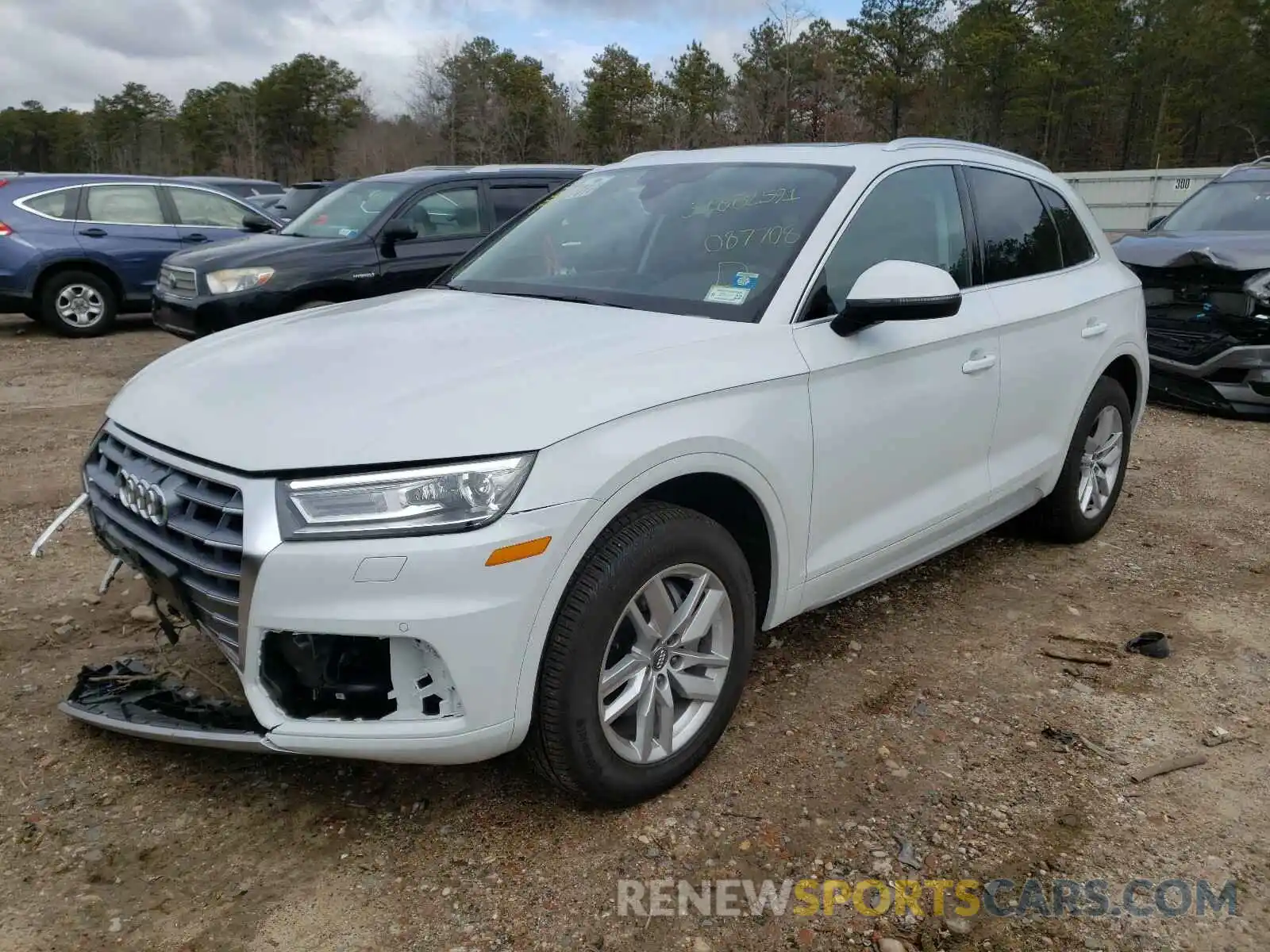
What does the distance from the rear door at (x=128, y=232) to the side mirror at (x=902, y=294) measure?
9.62 metres

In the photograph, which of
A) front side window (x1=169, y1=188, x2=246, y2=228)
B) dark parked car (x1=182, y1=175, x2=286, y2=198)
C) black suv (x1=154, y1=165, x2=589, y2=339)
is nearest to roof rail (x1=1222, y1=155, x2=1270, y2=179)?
black suv (x1=154, y1=165, x2=589, y2=339)

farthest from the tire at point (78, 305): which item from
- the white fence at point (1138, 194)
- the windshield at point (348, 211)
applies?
the white fence at point (1138, 194)

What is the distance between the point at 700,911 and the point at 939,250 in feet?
7.89

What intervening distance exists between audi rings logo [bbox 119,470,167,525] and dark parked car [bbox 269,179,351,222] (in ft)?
21.4

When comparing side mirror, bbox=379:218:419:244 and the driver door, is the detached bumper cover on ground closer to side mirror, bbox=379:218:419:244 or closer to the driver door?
the driver door

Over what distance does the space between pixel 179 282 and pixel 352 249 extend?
1.40 metres

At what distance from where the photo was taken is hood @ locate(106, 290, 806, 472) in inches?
85.7

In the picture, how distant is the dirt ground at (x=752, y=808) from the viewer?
223cm

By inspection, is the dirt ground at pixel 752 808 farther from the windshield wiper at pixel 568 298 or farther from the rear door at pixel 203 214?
the rear door at pixel 203 214

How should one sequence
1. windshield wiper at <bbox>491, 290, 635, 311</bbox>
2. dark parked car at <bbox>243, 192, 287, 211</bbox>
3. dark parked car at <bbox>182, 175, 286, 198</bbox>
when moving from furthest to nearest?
dark parked car at <bbox>182, 175, 286, 198</bbox>, dark parked car at <bbox>243, 192, 287, 211</bbox>, windshield wiper at <bbox>491, 290, 635, 311</bbox>

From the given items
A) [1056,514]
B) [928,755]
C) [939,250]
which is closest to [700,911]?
[928,755]

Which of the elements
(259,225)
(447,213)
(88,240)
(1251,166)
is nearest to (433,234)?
(447,213)

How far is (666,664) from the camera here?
8.45 ft

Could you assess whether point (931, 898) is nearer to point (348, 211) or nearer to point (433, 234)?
point (433, 234)
